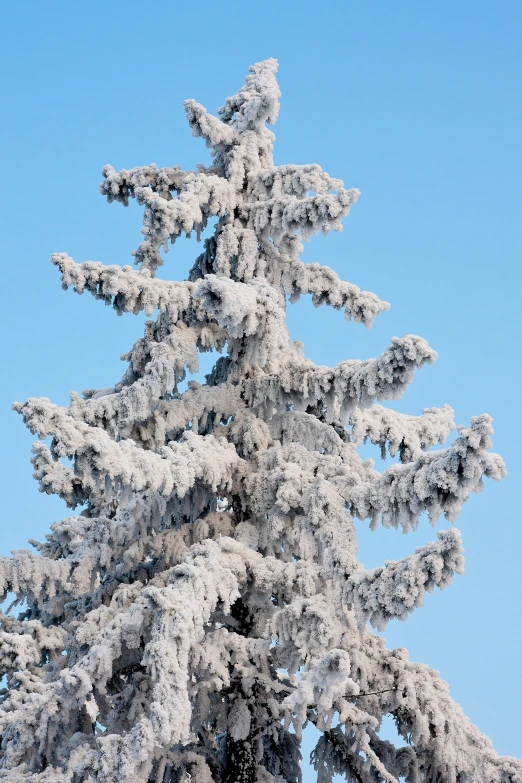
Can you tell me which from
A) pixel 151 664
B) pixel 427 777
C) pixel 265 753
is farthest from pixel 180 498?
pixel 427 777

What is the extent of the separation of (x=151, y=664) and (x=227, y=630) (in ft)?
5.56

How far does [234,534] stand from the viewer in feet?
38.0

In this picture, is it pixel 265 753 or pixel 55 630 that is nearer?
pixel 265 753

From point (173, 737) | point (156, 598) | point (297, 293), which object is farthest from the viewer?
point (297, 293)

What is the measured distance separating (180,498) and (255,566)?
4.03 ft

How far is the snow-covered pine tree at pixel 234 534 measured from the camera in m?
9.48

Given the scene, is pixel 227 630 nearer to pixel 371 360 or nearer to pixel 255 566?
pixel 255 566

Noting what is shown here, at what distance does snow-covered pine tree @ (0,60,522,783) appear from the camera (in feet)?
31.1

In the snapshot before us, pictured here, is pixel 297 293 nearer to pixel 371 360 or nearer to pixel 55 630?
pixel 371 360

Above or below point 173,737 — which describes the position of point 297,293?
above

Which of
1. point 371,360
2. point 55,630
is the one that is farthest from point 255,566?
point 55,630

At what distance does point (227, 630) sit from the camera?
10797mm

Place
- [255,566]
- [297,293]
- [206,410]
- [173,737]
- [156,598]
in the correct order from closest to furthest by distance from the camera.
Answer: [173,737], [156,598], [255,566], [206,410], [297,293]

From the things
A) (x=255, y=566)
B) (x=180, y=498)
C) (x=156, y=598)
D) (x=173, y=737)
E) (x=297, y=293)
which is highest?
(x=297, y=293)
